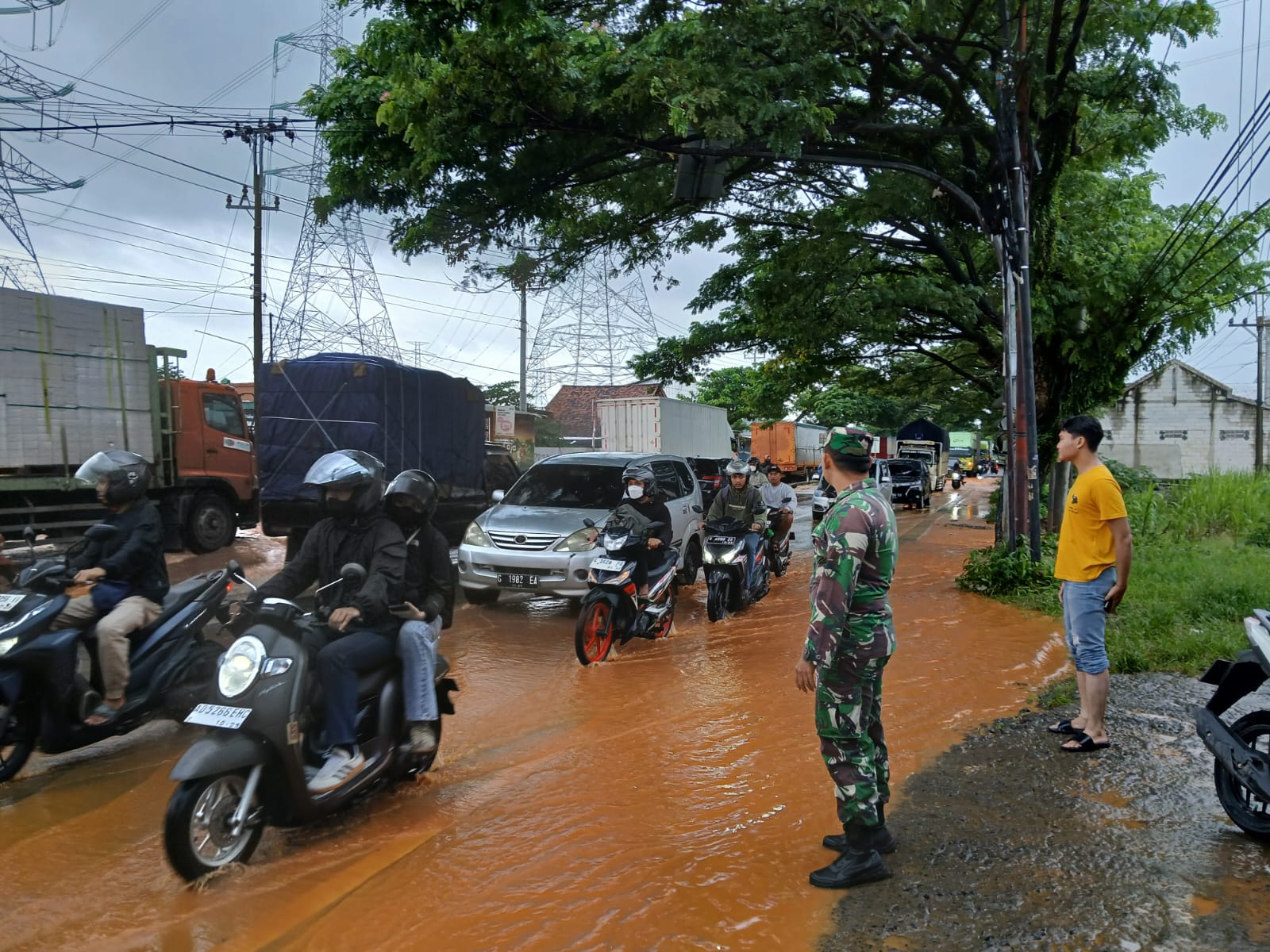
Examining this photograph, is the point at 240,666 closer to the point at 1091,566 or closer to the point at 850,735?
the point at 850,735

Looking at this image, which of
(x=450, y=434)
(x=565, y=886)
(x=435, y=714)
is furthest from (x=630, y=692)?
(x=450, y=434)

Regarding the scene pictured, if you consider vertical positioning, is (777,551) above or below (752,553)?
below

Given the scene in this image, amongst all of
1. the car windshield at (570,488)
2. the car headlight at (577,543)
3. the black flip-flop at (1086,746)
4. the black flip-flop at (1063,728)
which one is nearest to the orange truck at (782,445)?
the car windshield at (570,488)

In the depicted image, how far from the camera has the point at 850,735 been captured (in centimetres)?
341

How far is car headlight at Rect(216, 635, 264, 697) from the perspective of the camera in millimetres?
3521

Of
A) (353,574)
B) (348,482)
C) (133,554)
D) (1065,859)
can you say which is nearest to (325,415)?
(133,554)

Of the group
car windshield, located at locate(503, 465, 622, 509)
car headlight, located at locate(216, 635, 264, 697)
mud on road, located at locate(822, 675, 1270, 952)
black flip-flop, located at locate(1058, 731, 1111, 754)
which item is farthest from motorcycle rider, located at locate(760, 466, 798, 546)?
car headlight, located at locate(216, 635, 264, 697)

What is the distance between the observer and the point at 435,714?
14.0ft

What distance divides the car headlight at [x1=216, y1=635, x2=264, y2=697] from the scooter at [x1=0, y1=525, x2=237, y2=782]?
134 centimetres

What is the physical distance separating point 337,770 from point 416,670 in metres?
0.58

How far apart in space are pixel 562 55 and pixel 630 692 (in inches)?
226

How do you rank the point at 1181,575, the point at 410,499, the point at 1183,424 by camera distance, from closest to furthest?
the point at 410,499 → the point at 1181,575 → the point at 1183,424

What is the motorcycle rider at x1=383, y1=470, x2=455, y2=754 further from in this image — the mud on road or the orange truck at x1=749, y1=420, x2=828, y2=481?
the orange truck at x1=749, y1=420, x2=828, y2=481

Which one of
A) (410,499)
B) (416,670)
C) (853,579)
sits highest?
(410,499)
